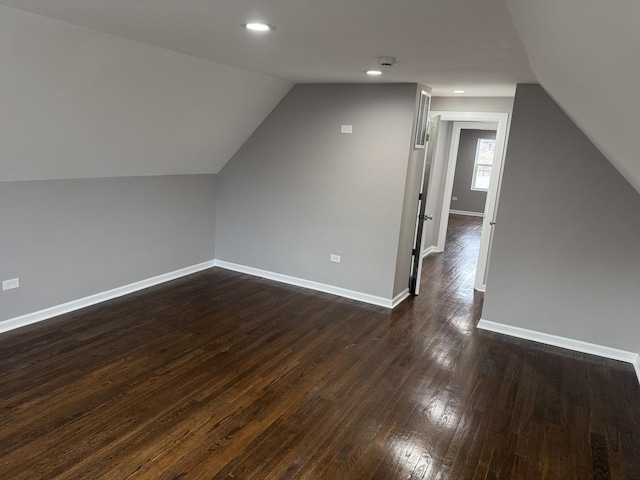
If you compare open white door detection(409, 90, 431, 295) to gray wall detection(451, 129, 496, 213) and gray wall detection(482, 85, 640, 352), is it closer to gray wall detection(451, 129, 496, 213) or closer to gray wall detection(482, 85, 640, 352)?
gray wall detection(482, 85, 640, 352)

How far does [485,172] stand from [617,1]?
1169 cm

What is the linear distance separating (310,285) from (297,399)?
7.72ft

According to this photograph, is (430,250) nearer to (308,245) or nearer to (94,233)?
(308,245)

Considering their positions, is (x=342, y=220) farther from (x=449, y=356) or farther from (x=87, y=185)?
(x=87, y=185)

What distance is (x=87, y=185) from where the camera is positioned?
13.8ft

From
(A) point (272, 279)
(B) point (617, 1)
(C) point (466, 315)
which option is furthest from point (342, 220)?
(B) point (617, 1)

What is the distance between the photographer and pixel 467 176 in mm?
11828

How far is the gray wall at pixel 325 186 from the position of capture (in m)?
4.64

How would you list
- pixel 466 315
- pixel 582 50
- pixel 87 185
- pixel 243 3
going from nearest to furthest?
pixel 582 50 < pixel 243 3 < pixel 87 185 < pixel 466 315

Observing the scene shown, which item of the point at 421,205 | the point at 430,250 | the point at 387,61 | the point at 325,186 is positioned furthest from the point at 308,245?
the point at 430,250

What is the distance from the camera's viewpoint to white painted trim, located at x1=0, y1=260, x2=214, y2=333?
3.80 metres

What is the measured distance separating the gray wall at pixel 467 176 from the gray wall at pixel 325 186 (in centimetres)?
761

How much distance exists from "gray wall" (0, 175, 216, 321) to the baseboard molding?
1.62 feet

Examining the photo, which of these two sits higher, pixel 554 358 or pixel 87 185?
pixel 87 185
